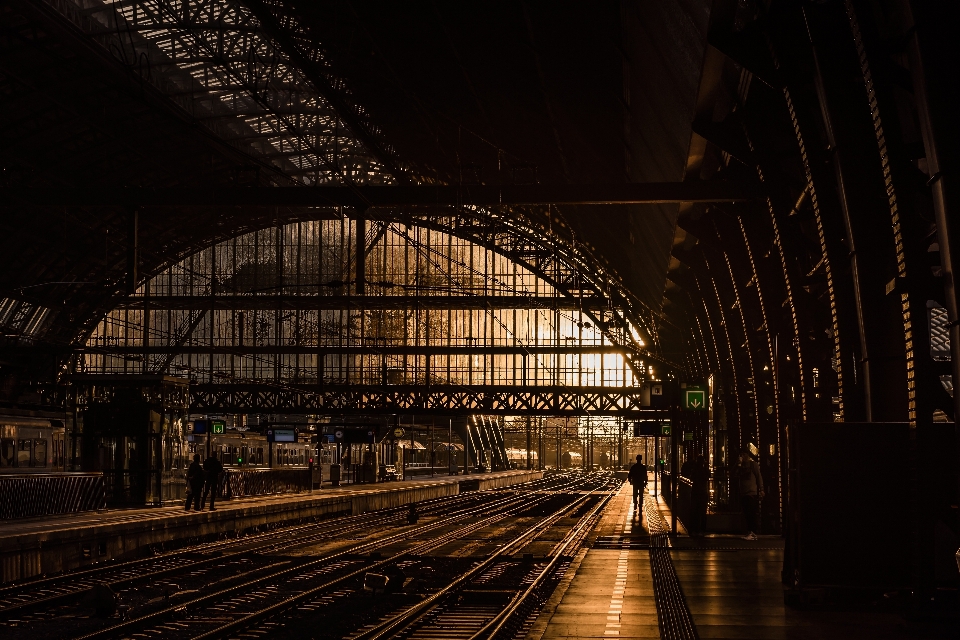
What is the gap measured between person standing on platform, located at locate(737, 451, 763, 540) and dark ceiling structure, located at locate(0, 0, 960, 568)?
57 cm

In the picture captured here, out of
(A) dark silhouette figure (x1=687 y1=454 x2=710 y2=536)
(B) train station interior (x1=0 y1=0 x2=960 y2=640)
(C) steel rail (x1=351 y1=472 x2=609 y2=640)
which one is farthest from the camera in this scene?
(A) dark silhouette figure (x1=687 y1=454 x2=710 y2=536)

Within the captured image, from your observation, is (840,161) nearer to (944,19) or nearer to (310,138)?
(944,19)

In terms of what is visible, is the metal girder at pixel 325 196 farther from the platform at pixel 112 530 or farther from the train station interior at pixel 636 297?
the platform at pixel 112 530

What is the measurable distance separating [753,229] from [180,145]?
35226mm

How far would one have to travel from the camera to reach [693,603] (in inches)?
475

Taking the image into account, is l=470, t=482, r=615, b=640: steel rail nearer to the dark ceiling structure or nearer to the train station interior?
the train station interior

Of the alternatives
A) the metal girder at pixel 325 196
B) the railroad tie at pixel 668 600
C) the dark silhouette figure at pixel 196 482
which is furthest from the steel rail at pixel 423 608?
the dark silhouette figure at pixel 196 482

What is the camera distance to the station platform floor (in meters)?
9.74

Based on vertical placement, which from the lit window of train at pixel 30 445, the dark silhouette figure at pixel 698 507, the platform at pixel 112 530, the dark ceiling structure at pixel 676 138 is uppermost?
the dark ceiling structure at pixel 676 138

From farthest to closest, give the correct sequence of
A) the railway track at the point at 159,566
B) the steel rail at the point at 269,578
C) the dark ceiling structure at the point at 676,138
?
the railway track at the point at 159,566 → the steel rail at the point at 269,578 → the dark ceiling structure at the point at 676,138

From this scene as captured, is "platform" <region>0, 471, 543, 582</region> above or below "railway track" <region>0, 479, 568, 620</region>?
above

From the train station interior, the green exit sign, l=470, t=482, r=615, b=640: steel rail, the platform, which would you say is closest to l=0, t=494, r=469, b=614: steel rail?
the train station interior

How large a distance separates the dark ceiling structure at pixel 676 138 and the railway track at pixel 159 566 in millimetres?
4907

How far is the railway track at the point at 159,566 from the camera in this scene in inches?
611
